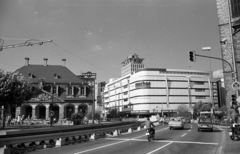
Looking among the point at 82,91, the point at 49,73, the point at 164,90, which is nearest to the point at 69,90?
the point at 82,91

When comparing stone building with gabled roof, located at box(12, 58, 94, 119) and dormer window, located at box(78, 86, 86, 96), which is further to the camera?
dormer window, located at box(78, 86, 86, 96)

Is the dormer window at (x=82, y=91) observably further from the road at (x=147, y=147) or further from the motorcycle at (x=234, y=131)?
the motorcycle at (x=234, y=131)

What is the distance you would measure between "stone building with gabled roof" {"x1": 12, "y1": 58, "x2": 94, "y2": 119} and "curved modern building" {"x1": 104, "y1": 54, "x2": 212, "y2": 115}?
3656 cm

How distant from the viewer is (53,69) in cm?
6850

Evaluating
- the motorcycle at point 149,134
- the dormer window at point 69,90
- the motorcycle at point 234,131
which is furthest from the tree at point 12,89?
the motorcycle at point 234,131

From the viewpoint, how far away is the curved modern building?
3804 inches

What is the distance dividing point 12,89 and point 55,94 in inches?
1133

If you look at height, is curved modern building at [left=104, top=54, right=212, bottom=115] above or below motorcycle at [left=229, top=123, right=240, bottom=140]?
above

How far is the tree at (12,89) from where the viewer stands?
33625 mm

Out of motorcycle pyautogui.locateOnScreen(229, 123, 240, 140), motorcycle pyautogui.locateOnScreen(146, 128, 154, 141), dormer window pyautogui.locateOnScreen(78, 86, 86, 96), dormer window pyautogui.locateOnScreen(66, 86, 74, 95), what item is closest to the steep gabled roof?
dormer window pyautogui.locateOnScreen(66, 86, 74, 95)

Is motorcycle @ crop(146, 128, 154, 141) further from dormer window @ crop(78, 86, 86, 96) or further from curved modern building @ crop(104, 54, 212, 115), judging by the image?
curved modern building @ crop(104, 54, 212, 115)

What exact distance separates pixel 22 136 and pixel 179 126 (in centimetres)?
1910

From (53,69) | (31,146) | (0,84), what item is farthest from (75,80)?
(31,146)

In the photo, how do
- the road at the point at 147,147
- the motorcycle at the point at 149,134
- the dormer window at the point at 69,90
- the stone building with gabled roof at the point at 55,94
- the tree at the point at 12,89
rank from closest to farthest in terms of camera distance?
the road at the point at 147,147 < the motorcycle at the point at 149,134 < the tree at the point at 12,89 < the stone building with gabled roof at the point at 55,94 < the dormer window at the point at 69,90
